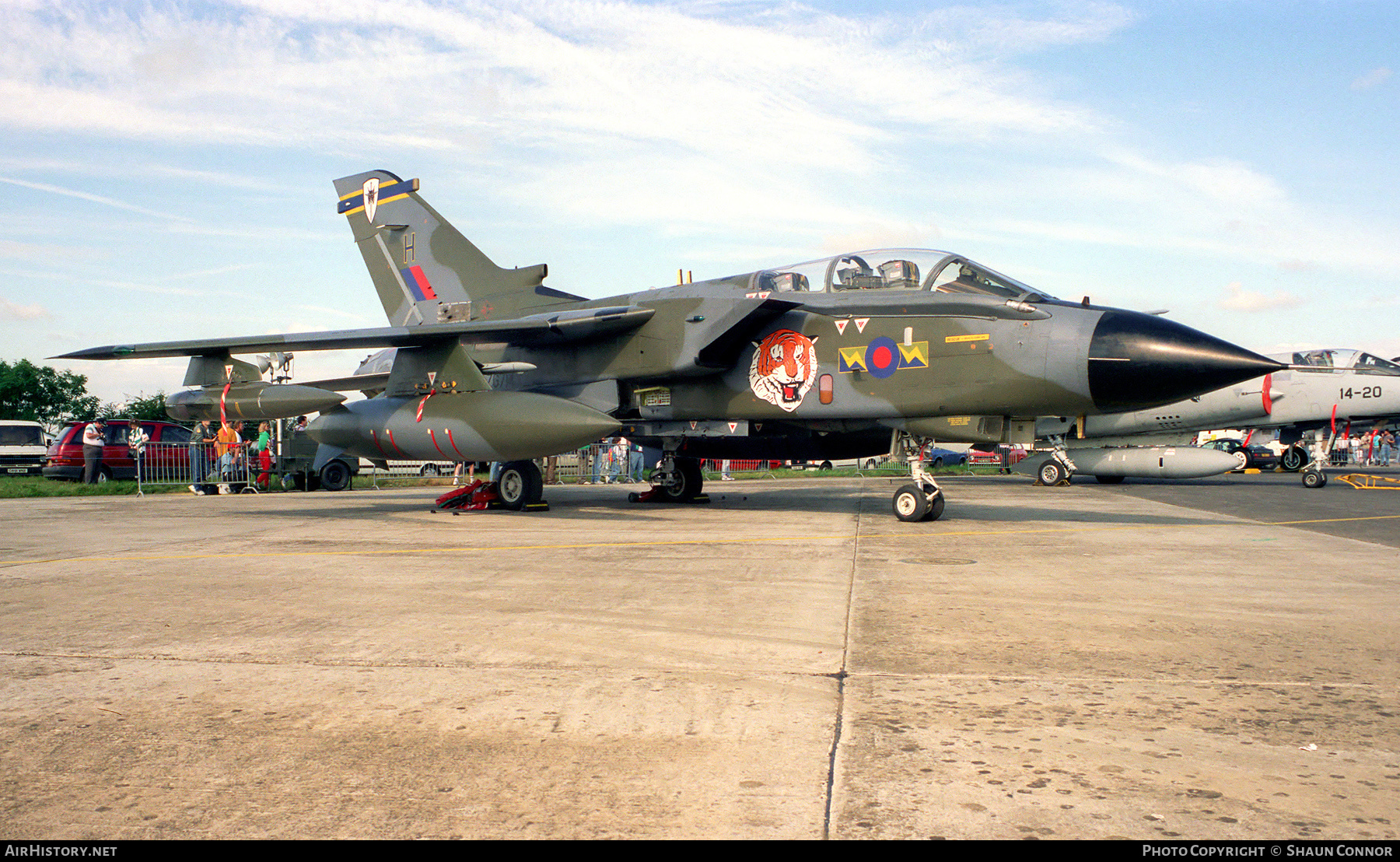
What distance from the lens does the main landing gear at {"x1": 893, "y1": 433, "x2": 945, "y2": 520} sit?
1087cm

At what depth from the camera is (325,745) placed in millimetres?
2982

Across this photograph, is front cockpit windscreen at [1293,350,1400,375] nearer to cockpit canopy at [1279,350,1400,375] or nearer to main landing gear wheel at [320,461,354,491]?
Answer: cockpit canopy at [1279,350,1400,375]

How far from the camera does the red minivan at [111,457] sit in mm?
21203

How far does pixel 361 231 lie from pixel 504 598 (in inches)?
495

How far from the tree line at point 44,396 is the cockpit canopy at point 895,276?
80.3 metres

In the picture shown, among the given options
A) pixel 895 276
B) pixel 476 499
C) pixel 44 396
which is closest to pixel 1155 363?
pixel 895 276

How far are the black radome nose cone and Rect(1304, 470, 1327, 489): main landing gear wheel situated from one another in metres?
14.1

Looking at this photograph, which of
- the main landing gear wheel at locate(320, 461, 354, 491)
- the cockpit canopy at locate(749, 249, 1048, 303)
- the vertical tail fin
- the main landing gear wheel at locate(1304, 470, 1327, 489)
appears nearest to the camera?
the cockpit canopy at locate(749, 249, 1048, 303)

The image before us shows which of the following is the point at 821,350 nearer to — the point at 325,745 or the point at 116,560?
the point at 116,560

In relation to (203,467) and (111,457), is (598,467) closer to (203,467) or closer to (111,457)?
(203,467)

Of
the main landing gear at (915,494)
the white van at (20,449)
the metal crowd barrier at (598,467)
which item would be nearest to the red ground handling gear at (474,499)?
the main landing gear at (915,494)

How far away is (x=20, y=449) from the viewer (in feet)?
98.1

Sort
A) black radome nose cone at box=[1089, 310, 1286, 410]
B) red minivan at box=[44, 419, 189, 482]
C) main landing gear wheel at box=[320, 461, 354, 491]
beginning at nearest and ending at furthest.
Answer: black radome nose cone at box=[1089, 310, 1286, 410], main landing gear wheel at box=[320, 461, 354, 491], red minivan at box=[44, 419, 189, 482]

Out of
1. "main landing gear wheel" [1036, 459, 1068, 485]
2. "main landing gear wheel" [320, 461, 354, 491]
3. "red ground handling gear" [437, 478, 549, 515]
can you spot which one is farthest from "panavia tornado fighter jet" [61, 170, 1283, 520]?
"main landing gear wheel" [1036, 459, 1068, 485]
